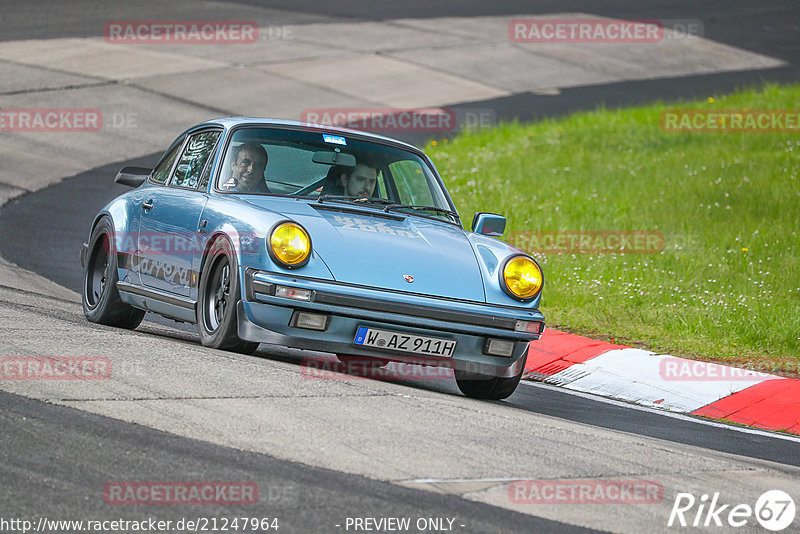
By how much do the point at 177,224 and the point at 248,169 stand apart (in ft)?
1.88

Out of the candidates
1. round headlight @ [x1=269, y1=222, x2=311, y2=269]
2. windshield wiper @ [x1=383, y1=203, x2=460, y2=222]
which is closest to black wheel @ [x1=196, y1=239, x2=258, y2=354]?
round headlight @ [x1=269, y1=222, x2=311, y2=269]

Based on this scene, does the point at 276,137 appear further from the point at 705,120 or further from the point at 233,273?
the point at 705,120

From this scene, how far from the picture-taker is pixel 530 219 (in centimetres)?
1403

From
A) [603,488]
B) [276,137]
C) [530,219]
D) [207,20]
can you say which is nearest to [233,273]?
[276,137]

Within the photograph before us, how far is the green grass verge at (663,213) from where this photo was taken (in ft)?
33.2

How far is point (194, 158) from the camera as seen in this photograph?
7977 mm

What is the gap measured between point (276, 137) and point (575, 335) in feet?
11.7

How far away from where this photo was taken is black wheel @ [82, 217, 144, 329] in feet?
26.9

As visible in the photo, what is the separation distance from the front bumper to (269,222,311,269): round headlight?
10 cm

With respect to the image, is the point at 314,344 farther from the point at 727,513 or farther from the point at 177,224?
the point at 727,513

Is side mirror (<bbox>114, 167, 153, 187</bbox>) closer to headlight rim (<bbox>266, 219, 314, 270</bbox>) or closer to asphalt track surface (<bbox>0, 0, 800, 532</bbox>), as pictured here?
asphalt track surface (<bbox>0, 0, 800, 532</bbox>)

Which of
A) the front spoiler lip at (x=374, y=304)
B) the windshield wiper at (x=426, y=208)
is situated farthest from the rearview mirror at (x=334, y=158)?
the front spoiler lip at (x=374, y=304)

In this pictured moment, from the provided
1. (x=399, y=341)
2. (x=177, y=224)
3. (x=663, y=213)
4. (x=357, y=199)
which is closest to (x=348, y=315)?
(x=399, y=341)

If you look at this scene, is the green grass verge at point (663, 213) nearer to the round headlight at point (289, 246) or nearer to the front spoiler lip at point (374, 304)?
the front spoiler lip at point (374, 304)
